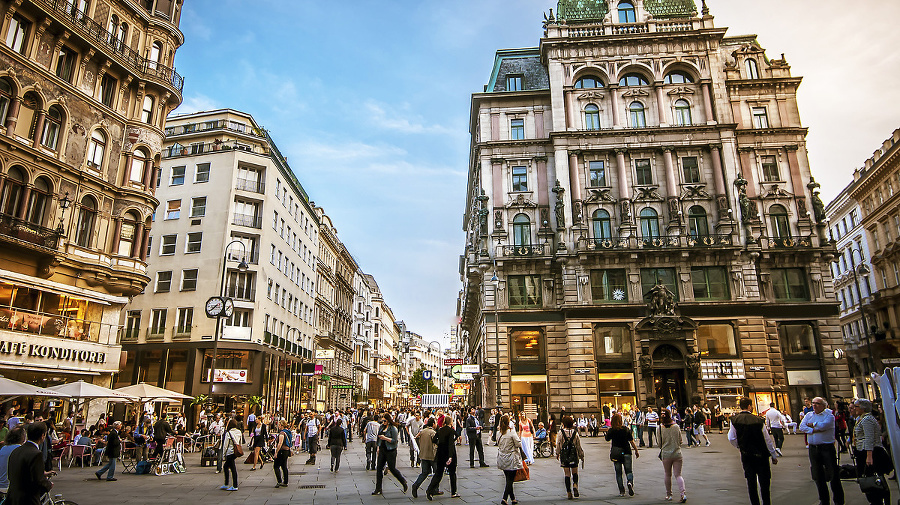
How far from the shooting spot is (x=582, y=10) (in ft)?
160

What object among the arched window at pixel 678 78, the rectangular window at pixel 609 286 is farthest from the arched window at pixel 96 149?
the arched window at pixel 678 78

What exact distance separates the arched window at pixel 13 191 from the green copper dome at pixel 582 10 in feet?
135

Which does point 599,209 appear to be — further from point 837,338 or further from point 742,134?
point 837,338

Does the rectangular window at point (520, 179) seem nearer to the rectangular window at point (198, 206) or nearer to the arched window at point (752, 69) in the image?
the arched window at point (752, 69)

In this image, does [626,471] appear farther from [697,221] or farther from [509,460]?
[697,221]

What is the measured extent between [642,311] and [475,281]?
1430 centimetres

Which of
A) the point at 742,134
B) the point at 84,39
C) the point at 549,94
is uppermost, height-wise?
the point at 549,94

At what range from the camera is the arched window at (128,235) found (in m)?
29.0

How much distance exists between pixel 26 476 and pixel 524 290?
3661 cm

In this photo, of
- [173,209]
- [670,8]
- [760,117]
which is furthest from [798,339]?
[173,209]

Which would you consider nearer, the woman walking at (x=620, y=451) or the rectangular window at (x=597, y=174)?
the woman walking at (x=620, y=451)

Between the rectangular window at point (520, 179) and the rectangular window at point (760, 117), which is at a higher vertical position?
the rectangular window at point (760, 117)

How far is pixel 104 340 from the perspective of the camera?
90.5ft

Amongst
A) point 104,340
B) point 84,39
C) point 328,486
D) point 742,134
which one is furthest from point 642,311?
point 84,39
